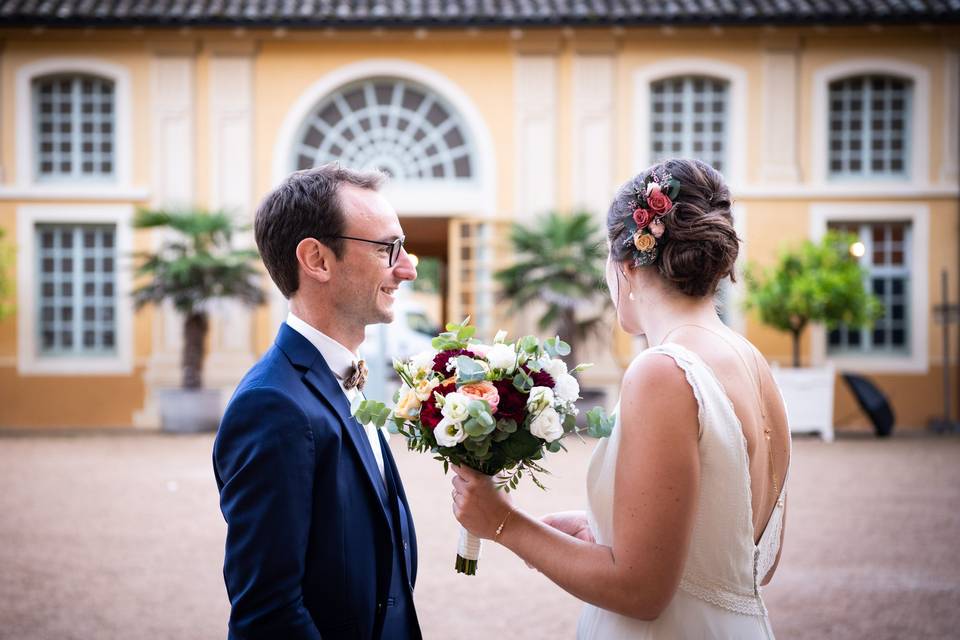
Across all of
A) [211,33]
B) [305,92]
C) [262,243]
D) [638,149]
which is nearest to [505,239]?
[638,149]

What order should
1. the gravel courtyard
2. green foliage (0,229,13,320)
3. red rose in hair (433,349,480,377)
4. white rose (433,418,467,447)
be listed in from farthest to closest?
green foliage (0,229,13,320), the gravel courtyard, red rose in hair (433,349,480,377), white rose (433,418,467,447)

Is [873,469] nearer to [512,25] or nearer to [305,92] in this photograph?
[512,25]

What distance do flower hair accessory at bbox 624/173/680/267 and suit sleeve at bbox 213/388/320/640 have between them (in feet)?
2.61

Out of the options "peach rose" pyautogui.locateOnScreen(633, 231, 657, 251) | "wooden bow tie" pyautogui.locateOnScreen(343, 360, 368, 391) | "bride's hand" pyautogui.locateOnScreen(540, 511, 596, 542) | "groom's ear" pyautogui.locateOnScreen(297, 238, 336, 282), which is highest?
"peach rose" pyautogui.locateOnScreen(633, 231, 657, 251)

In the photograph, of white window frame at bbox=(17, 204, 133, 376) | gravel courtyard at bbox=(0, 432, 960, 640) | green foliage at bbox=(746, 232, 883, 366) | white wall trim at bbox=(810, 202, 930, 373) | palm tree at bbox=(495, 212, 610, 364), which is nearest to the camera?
gravel courtyard at bbox=(0, 432, 960, 640)

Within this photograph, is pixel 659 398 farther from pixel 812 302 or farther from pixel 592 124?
pixel 592 124

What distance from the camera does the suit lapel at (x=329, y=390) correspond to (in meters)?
2.19

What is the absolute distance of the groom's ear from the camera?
230 centimetres

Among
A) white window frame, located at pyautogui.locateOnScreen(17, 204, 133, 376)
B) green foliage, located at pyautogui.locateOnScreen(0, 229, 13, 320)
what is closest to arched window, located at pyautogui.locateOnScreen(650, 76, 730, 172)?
white window frame, located at pyautogui.locateOnScreen(17, 204, 133, 376)

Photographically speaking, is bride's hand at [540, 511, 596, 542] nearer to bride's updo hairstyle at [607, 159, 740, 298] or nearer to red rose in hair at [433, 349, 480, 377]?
red rose in hair at [433, 349, 480, 377]

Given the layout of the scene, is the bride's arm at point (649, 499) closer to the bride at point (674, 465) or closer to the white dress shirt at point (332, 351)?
the bride at point (674, 465)

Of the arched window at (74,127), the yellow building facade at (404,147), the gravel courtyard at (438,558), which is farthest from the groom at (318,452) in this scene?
the arched window at (74,127)

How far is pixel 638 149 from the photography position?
16.4 m

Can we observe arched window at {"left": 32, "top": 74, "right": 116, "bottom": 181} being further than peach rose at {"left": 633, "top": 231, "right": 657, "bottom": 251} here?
Yes
